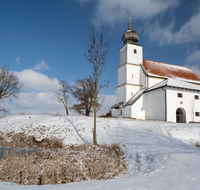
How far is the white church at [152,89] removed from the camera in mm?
23734

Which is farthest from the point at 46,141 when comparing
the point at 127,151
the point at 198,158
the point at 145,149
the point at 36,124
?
the point at 198,158

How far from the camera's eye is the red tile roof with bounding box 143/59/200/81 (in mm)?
29734

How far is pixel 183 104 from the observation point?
24.0 metres

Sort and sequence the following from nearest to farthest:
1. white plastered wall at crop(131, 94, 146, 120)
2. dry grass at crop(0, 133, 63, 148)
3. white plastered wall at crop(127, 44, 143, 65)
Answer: dry grass at crop(0, 133, 63, 148) → white plastered wall at crop(131, 94, 146, 120) → white plastered wall at crop(127, 44, 143, 65)

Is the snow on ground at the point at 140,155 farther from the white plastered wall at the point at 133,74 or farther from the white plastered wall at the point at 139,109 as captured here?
the white plastered wall at the point at 133,74

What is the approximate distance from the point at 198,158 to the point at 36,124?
14.0m

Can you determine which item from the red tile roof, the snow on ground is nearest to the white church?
the red tile roof

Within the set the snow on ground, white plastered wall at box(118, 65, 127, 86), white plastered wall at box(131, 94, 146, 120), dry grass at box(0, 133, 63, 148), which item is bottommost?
dry grass at box(0, 133, 63, 148)

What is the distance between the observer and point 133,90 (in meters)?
28.5

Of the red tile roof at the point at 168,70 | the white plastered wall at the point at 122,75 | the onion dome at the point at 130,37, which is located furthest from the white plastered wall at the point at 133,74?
the onion dome at the point at 130,37

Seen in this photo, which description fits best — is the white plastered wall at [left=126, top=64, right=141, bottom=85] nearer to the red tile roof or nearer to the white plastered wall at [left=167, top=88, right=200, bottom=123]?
the red tile roof

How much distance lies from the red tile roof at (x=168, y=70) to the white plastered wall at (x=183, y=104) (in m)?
6.00

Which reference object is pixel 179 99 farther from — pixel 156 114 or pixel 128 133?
pixel 128 133

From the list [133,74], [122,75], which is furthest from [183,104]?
[122,75]
